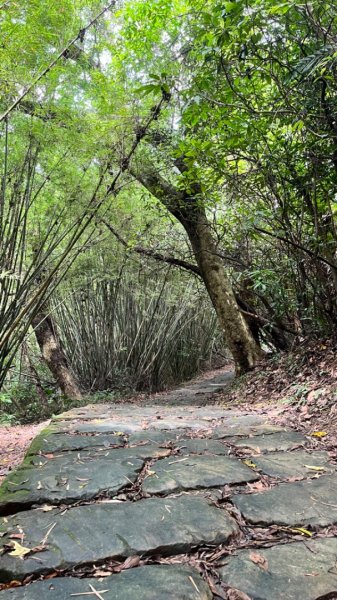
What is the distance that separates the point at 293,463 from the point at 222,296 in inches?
99.1

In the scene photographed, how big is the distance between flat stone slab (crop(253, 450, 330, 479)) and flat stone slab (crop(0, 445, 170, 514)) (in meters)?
0.38

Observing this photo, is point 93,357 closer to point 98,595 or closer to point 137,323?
point 137,323

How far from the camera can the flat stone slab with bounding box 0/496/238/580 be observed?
877 mm

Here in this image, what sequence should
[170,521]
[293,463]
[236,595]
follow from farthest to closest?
[293,463] → [170,521] → [236,595]

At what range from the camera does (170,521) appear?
104 centimetres

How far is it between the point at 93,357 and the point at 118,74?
297 cm

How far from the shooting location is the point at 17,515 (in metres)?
1.09

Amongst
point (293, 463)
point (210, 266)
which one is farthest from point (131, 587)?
point (210, 266)

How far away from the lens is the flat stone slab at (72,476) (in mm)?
1167

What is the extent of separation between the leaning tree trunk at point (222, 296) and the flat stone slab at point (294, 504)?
8.42 ft

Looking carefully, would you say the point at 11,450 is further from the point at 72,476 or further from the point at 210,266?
the point at 210,266

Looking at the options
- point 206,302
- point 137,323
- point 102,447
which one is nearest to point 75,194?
point 102,447

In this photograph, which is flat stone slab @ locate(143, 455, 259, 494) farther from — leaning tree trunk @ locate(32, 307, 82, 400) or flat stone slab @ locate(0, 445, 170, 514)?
leaning tree trunk @ locate(32, 307, 82, 400)

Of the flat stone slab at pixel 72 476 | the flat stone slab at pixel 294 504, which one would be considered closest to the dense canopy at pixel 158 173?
the flat stone slab at pixel 72 476
